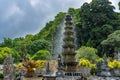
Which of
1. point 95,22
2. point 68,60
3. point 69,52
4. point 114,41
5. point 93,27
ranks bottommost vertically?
point 68,60

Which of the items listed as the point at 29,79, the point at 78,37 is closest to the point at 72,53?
the point at 29,79

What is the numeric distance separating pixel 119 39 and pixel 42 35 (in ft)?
109

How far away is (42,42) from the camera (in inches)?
2606

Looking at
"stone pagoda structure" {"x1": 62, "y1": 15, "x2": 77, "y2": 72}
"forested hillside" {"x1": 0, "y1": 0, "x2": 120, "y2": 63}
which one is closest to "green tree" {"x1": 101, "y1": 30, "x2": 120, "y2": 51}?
"forested hillside" {"x1": 0, "y1": 0, "x2": 120, "y2": 63}

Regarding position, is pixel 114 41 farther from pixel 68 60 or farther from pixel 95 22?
pixel 68 60

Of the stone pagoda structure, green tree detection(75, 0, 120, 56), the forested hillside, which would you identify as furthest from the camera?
green tree detection(75, 0, 120, 56)

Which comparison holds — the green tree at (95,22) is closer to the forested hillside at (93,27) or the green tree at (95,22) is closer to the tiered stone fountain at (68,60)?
the forested hillside at (93,27)

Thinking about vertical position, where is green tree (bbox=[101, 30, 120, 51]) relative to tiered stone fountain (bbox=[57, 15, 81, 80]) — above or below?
above

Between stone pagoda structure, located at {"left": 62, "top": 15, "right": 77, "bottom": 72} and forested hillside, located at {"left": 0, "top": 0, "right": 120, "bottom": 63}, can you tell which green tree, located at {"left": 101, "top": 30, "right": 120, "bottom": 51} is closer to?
forested hillside, located at {"left": 0, "top": 0, "right": 120, "bottom": 63}

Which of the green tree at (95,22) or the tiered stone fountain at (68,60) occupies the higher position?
the green tree at (95,22)

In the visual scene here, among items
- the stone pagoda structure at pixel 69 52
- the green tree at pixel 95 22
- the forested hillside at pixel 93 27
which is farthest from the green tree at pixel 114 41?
the stone pagoda structure at pixel 69 52

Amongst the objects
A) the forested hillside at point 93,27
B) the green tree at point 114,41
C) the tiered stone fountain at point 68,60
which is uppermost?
the forested hillside at point 93,27

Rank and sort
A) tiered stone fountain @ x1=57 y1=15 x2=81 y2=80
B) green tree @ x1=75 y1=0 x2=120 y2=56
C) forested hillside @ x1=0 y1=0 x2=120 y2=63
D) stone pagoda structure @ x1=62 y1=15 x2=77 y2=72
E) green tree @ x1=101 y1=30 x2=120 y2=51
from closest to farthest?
tiered stone fountain @ x1=57 y1=15 x2=81 y2=80
stone pagoda structure @ x1=62 y1=15 x2=77 y2=72
green tree @ x1=101 y1=30 x2=120 y2=51
forested hillside @ x1=0 y1=0 x2=120 y2=63
green tree @ x1=75 y1=0 x2=120 y2=56

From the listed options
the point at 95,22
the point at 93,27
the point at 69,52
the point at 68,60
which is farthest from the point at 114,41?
the point at 68,60
